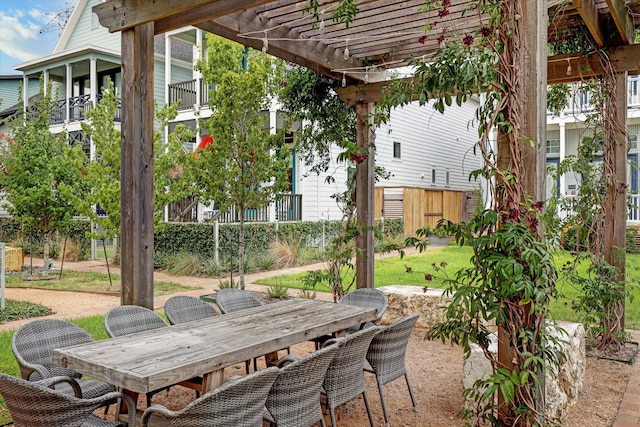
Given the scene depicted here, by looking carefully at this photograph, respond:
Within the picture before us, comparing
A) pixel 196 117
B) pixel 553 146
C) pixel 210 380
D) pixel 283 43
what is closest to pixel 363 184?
pixel 283 43

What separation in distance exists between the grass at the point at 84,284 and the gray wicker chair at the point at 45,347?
552 cm

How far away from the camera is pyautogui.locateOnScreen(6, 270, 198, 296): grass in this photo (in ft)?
→ 30.1

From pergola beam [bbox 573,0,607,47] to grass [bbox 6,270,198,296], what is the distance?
7300 millimetres

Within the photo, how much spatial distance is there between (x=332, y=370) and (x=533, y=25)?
2.23 m

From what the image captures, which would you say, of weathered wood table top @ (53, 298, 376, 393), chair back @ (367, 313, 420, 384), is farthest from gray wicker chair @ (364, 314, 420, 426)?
weathered wood table top @ (53, 298, 376, 393)

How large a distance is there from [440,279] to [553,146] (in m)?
12.3

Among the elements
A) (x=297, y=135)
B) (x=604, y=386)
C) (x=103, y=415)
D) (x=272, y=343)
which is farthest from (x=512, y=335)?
(x=297, y=135)

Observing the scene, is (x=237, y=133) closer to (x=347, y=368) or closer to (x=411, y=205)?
(x=347, y=368)

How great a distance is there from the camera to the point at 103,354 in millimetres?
2764

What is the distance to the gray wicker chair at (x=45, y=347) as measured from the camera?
2844mm

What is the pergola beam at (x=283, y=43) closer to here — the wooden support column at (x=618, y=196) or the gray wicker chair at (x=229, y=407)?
the wooden support column at (x=618, y=196)

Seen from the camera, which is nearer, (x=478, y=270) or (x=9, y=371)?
(x=478, y=270)

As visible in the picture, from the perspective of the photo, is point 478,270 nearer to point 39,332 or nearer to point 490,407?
point 490,407

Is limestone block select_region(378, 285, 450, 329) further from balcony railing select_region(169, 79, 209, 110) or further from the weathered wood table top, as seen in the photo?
balcony railing select_region(169, 79, 209, 110)
